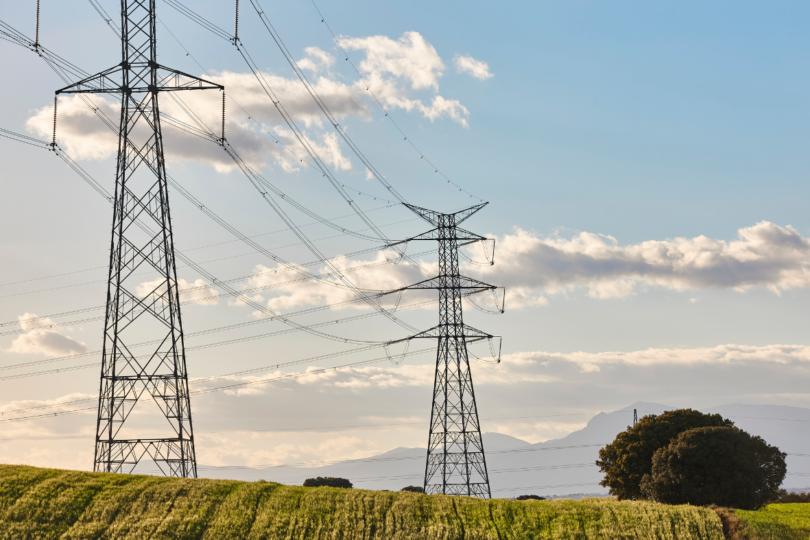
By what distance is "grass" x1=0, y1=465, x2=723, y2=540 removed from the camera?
147ft

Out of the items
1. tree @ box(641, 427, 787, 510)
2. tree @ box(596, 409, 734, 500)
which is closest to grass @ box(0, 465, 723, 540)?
tree @ box(641, 427, 787, 510)

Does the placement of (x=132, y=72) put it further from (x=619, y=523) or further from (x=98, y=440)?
(x=619, y=523)

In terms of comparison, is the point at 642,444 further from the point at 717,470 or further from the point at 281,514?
the point at 281,514

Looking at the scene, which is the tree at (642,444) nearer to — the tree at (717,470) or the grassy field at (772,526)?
the tree at (717,470)

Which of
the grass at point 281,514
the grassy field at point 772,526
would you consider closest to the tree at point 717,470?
the grassy field at point 772,526

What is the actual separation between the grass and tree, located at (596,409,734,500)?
18489mm

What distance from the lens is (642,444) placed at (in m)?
71.6

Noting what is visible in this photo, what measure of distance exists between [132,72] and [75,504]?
103 feet

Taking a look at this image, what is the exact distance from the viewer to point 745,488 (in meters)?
62.7

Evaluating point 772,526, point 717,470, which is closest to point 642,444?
point 717,470

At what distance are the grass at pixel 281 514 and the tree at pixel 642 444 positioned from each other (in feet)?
60.7

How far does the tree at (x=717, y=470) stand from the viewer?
6288 cm

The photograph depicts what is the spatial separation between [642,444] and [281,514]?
38656mm

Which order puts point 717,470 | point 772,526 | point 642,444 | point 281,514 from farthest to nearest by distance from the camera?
point 642,444, point 717,470, point 772,526, point 281,514
